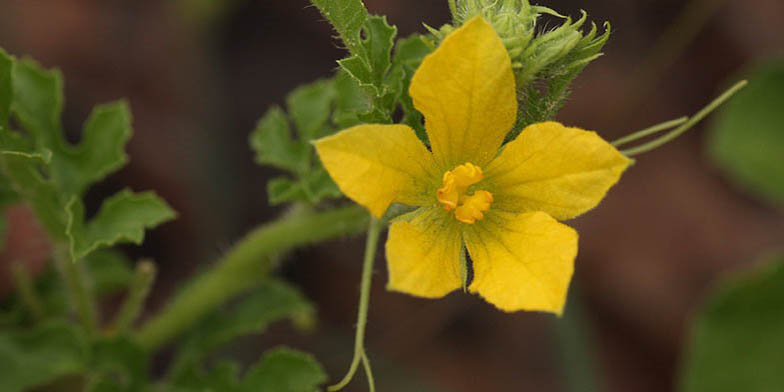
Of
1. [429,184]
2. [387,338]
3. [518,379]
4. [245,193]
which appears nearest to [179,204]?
[245,193]

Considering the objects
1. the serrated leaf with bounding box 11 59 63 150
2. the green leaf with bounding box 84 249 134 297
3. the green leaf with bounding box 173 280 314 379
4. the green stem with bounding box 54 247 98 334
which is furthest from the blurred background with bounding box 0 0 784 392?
the serrated leaf with bounding box 11 59 63 150

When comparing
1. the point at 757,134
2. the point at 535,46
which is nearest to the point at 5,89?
the point at 535,46

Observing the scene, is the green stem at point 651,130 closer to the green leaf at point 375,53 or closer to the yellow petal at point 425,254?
the yellow petal at point 425,254

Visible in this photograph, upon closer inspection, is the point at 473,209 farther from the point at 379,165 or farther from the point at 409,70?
the point at 409,70

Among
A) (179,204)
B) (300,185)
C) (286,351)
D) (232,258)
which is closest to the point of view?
(300,185)

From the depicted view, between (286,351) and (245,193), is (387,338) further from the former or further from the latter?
(286,351)

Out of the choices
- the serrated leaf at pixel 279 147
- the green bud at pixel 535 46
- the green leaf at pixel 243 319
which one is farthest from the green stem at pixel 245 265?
the green bud at pixel 535 46

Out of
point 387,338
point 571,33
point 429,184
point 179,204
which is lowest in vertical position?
point 387,338
